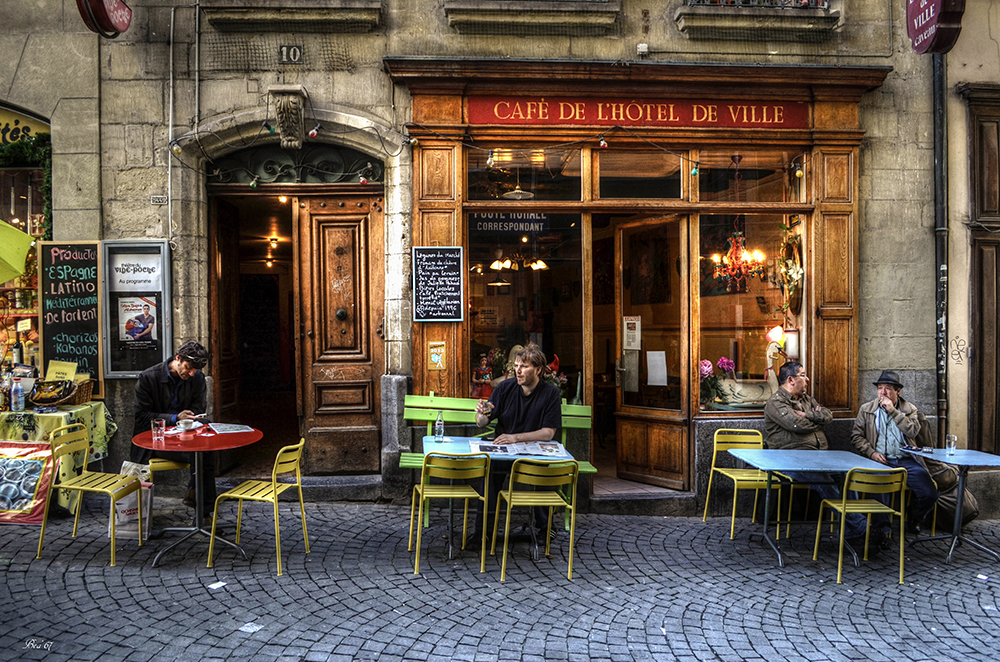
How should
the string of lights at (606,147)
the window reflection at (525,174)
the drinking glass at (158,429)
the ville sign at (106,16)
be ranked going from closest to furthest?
the drinking glass at (158,429), the ville sign at (106,16), the string of lights at (606,147), the window reflection at (525,174)

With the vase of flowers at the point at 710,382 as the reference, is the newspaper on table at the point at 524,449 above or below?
below

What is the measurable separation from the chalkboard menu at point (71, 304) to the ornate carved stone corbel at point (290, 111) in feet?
7.13

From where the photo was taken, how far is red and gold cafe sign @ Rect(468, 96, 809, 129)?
6.56m

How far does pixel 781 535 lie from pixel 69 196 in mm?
7686

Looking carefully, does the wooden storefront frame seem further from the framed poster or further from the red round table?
the framed poster

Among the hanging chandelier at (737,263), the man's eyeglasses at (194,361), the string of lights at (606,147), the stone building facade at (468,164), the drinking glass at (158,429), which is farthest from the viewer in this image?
the hanging chandelier at (737,263)

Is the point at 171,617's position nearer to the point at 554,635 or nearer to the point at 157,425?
the point at 157,425

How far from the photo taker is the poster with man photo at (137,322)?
21.0 ft

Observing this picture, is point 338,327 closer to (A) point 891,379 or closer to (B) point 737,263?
(B) point 737,263

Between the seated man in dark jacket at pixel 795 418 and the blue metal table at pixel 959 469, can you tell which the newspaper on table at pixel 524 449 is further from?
the blue metal table at pixel 959 469

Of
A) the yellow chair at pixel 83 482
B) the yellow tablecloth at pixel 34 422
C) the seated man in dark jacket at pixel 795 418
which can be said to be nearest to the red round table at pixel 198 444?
the yellow chair at pixel 83 482

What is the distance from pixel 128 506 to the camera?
5043mm

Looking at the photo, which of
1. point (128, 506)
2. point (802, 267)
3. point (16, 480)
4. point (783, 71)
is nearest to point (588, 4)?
point (783, 71)

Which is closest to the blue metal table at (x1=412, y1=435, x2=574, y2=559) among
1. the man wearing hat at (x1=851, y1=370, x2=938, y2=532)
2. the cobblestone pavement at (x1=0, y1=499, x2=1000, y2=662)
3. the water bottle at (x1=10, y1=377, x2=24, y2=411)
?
the cobblestone pavement at (x1=0, y1=499, x2=1000, y2=662)
